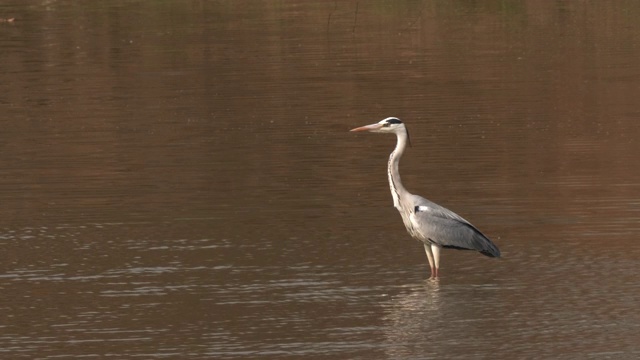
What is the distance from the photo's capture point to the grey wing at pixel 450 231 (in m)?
13.0

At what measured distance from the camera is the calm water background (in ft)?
37.9

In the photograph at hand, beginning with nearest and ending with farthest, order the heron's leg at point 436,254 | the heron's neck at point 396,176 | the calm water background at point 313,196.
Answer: the calm water background at point 313,196 → the heron's leg at point 436,254 → the heron's neck at point 396,176

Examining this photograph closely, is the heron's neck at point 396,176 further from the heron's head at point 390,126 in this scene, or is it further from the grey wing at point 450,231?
the grey wing at point 450,231

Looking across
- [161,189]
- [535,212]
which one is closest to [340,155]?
[161,189]

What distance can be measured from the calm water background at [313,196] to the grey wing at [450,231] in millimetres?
270

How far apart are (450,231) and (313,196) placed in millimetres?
3788

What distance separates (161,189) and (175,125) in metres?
5.38

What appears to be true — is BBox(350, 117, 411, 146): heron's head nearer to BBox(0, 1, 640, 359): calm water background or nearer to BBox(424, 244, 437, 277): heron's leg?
BBox(0, 1, 640, 359): calm water background

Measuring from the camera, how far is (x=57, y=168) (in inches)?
750

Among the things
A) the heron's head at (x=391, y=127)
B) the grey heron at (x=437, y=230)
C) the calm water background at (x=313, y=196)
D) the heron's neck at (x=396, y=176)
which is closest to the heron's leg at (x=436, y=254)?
the grey heron at (x=437, y=230)

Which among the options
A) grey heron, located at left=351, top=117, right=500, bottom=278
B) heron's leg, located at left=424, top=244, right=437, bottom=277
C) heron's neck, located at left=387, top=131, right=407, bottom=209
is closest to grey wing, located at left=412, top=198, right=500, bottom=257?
grey heron, located at left=351, top=117, right=500, bottom=278

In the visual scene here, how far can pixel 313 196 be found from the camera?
16.7m

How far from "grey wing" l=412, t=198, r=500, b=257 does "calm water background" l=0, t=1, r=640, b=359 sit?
0.27 metres

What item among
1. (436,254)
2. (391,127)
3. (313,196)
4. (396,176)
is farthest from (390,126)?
(313,196)
